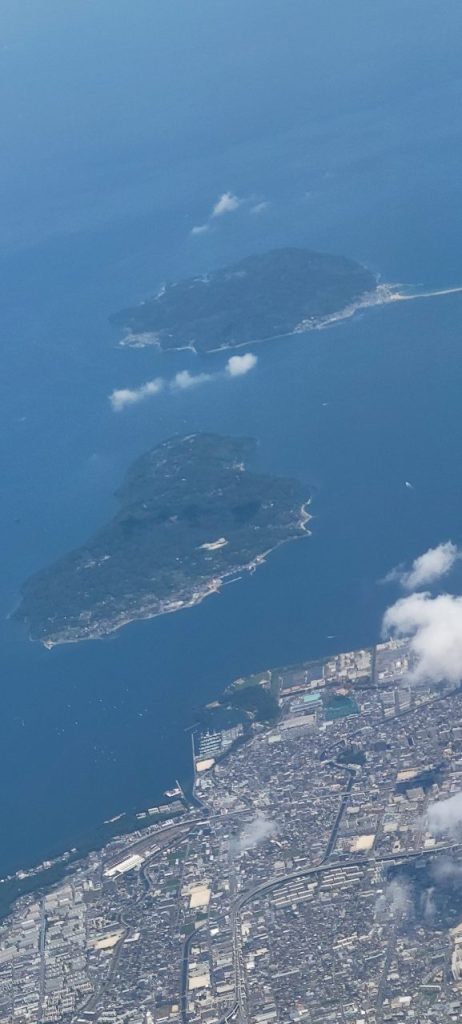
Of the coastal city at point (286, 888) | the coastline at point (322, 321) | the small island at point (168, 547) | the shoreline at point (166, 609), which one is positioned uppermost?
the coastline at point (322, 321)

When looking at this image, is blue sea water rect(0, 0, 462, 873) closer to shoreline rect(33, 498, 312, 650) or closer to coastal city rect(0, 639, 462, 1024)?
shoreline rect(33, 498, 312, 650)

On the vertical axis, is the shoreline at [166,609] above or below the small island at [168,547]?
below

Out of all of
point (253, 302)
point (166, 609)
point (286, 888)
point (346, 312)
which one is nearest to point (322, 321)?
point (346, 312)

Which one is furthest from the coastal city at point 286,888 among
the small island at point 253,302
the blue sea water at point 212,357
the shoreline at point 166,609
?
the small island at point 253,302

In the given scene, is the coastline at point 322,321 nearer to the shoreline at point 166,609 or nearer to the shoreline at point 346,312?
the shoreline at point 346,312

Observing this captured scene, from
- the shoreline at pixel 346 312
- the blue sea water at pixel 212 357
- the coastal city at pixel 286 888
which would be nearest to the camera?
the coastal city at pixel 286 888

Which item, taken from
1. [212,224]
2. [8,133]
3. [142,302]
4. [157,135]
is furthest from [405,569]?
[8,133]

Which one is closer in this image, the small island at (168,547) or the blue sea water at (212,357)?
the blue sea water at (212,357)
